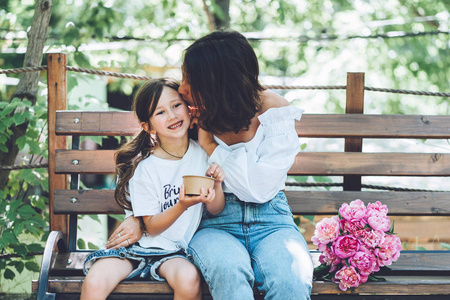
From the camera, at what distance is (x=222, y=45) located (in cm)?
225

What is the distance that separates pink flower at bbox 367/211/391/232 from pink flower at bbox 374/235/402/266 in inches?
1.9

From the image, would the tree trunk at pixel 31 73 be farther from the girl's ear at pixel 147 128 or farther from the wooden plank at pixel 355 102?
the wooden plank at pixel 355 102

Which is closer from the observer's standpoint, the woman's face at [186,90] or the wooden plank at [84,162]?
the woman's face at [186,90]

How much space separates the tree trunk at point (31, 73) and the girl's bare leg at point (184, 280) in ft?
5.30

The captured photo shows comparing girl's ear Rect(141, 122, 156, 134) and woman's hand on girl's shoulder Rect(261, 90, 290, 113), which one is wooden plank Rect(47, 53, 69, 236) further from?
woman's hand on girl's shoulder Rect(261, 90, 290, 113)

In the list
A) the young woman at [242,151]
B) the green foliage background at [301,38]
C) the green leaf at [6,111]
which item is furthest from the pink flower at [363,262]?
the green foliage background at [301,38]

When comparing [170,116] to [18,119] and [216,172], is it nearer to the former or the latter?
[216,172]

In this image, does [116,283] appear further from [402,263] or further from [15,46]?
[15,46]

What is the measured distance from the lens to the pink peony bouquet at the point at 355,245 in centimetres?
216

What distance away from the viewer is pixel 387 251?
2.20m

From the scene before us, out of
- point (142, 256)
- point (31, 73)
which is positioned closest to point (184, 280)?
point (142, 256)

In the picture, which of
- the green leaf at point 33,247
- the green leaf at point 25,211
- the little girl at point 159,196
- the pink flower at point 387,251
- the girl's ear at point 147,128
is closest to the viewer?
the little girl at point 159,196

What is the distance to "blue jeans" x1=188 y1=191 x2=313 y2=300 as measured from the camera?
1966 mm

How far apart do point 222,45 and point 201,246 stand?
2.84 feet
